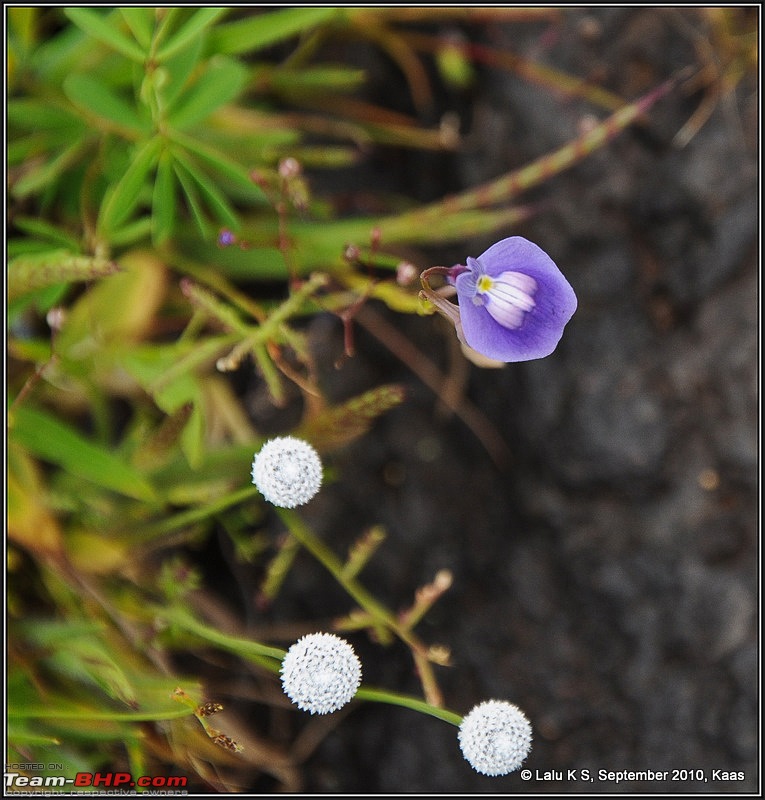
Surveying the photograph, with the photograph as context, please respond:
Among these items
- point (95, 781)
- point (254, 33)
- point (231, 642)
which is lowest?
point (95, 781)

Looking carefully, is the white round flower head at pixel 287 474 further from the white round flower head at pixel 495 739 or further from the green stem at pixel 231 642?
the white round flower head at pixel 495 739

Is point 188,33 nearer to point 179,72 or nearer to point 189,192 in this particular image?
point 179,72

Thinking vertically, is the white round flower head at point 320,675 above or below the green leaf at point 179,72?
below

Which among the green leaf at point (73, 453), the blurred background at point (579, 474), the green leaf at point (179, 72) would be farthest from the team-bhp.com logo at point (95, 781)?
the green leaf at point (179, 72)

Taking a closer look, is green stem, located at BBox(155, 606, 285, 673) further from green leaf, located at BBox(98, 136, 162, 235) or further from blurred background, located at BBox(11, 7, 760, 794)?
green leaf, located at BBox(98, 136, 162, 235)

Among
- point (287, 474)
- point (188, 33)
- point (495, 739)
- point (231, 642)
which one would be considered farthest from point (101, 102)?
point (495, 739)

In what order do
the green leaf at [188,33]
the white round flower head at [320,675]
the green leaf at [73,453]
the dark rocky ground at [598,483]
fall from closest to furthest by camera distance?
the white round flower head at [320,675], the green leaf at [188,33], the green leaf at [73,453], the dark rocky ground at [598,483]

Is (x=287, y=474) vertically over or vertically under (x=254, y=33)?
under

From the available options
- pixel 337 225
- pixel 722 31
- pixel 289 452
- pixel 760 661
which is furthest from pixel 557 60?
pixel 760 661
